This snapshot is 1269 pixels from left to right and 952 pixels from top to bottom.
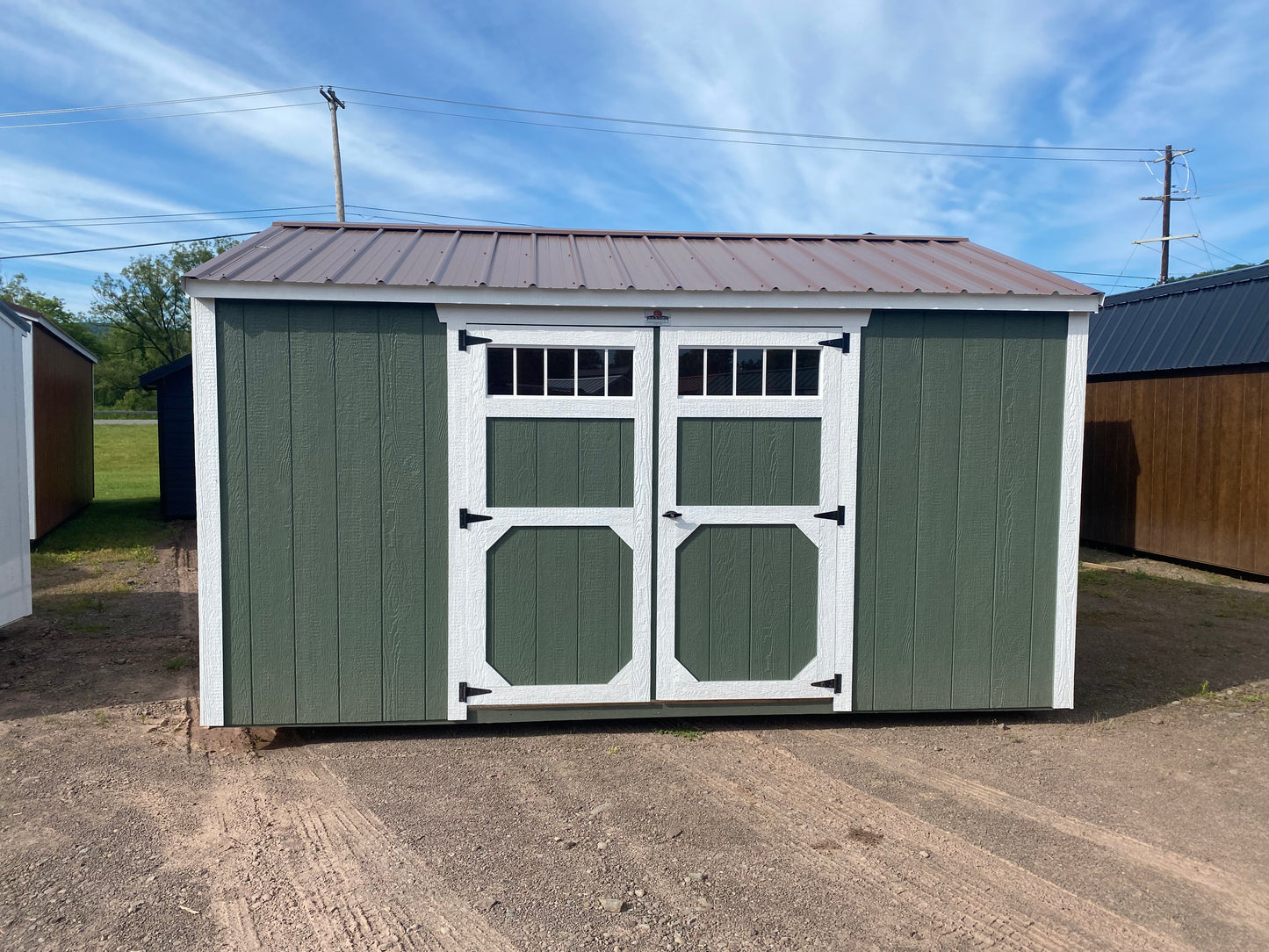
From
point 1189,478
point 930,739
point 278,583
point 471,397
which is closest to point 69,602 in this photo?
point 278,583

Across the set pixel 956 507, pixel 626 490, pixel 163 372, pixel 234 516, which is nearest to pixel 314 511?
pixel 234 516

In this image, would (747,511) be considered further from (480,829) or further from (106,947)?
(106,947)

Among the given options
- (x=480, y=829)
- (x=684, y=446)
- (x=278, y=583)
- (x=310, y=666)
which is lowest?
(x=480, y=829)

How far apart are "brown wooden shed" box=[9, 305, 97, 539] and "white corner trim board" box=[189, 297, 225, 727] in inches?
280

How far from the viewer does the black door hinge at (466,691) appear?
14.0 ft

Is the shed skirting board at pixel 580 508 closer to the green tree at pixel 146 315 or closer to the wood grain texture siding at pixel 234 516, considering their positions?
the wood grain texture siding at pixel 234 516

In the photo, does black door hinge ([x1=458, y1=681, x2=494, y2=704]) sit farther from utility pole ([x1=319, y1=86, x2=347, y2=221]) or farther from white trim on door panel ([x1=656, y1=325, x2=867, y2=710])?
utility pole ([x1=319, y1=86, x2=347, y2=221])

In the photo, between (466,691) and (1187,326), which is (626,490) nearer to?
(466,691)

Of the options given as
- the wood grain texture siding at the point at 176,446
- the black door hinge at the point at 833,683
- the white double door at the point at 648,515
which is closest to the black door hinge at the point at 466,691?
the white double door at the point at 648,515

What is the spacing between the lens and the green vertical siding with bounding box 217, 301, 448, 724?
13.4 feet

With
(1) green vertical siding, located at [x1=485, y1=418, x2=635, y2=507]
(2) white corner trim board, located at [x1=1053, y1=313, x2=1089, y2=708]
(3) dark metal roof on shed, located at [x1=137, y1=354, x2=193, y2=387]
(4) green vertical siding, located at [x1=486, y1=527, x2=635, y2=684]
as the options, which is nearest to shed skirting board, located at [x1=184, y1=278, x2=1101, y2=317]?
(2) white corner trim board, located at [x1=1053, y1=313, x2=1089, y2=708]

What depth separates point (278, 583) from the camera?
4156 mm

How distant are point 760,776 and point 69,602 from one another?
6.66m

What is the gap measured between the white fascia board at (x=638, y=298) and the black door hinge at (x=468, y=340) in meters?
0.16
